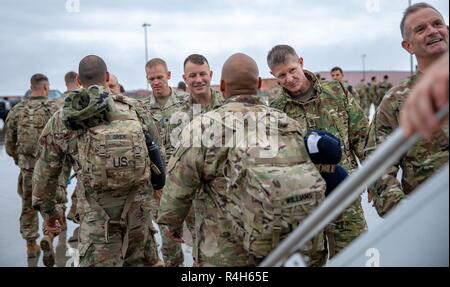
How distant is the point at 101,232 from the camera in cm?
319

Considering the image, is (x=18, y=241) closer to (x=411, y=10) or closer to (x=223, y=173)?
(x=223, y=173)

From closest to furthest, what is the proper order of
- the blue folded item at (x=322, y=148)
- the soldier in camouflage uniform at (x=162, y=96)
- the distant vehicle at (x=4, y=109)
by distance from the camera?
the blue folded item at (x=322, y=148)
the soldier in camouflage uniform at (x=162, y=96)
the distant vehicle at (x=4, y=109)

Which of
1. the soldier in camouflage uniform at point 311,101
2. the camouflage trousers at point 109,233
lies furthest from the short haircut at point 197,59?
the camouflage trousers at point 109,233

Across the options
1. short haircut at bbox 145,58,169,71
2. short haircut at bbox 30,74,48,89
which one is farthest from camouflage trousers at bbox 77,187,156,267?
short haircut at bbox 30,74,48,89

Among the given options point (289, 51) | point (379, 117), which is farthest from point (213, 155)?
point (289, 51)

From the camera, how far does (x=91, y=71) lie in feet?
10.8

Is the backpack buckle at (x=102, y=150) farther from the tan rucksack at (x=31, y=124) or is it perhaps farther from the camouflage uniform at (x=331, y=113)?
the tan rucksack at (x=31, y=124)

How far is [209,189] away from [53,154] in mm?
1454

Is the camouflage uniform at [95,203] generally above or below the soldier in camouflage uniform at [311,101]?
below

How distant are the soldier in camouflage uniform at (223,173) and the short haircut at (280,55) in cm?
112

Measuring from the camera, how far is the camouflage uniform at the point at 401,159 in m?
2.37

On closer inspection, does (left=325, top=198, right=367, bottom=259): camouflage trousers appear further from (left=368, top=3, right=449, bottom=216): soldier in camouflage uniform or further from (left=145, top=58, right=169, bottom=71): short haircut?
(left=145, top=58, right=169, bottom=71): short haircut

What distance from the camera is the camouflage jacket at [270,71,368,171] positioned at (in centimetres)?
344
